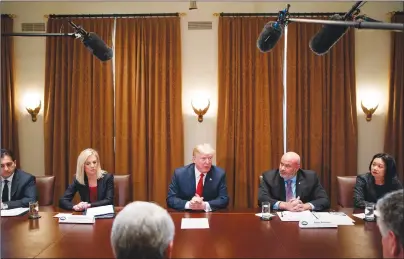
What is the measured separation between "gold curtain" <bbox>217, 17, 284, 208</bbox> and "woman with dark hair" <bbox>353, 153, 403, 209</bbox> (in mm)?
1237

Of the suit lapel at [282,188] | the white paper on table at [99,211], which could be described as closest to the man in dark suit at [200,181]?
the suit lapel at [282,188]

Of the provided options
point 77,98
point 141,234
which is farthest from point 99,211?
point 77,98

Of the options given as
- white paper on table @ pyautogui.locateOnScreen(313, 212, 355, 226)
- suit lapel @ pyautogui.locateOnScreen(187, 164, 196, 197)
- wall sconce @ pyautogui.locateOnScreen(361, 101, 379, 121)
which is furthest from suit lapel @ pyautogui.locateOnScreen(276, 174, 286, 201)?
wall sconce @ pyautogui.locateOnScreen(361, 101, 379, 121)

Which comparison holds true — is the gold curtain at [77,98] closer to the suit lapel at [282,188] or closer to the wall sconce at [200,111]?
the wall sconce at [200,111]

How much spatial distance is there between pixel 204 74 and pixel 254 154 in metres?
1.14

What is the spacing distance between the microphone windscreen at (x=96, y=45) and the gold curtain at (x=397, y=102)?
3.39m

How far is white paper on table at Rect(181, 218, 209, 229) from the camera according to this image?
2.53 metres

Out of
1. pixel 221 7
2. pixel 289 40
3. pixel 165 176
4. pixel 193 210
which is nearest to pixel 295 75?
pixel 289 40

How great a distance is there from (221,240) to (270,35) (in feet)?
4.25

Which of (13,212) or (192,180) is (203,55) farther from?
(13,212)

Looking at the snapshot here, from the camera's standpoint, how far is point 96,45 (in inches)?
105

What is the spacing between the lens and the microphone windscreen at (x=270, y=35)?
230cm

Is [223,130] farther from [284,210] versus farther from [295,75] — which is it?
[284,210]

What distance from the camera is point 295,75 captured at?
454 centimetres
